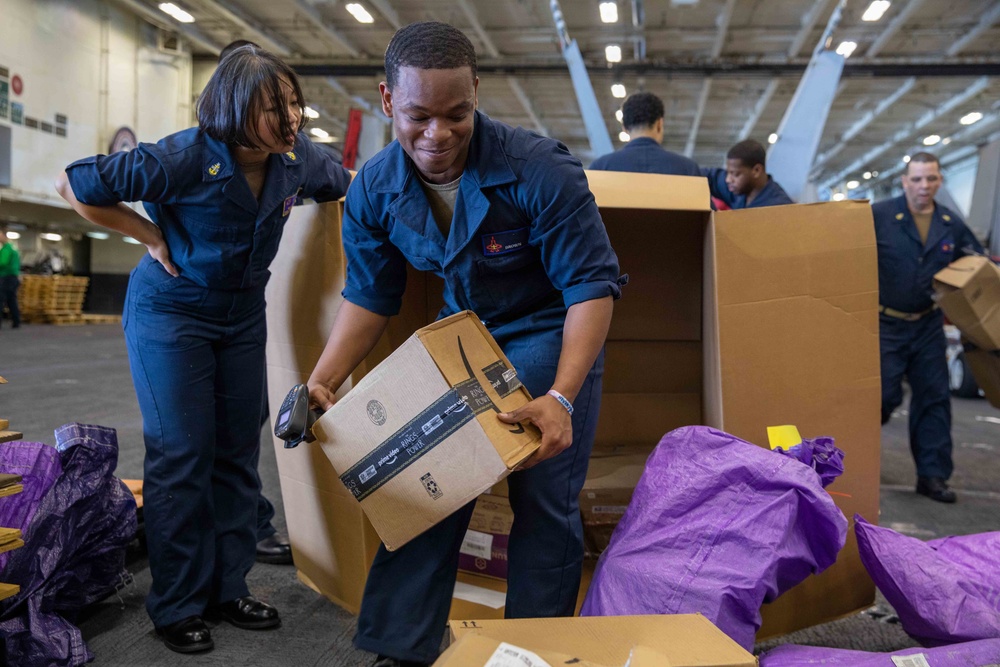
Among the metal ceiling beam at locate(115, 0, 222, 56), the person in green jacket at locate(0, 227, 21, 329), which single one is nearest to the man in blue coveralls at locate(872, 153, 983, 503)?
the metal ceiling beam at locate(115, 0, 222, 56)

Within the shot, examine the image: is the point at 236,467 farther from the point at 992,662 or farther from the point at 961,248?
the point at 961,248

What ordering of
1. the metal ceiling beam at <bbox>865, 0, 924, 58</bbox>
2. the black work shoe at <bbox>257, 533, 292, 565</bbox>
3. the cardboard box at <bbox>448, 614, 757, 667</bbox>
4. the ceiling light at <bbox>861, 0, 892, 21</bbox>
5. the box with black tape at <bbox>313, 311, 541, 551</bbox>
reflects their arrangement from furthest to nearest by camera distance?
1. the metal ceiling beam at <bbox>865, 0, 924, 58</bbox>
2. the ceiling light at <bbox>861, 0, 892, 21</bbox>
3. the black work shoe at <bbox>257, 533, 292, 565</bbox>
4. the box with black tape at <bbox>313, 311, 541, 551</bbox>
5. the cardboard box at <bbox>448, 614, 757, 667</bbox>

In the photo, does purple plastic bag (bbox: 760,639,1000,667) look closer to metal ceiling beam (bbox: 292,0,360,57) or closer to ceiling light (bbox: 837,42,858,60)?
metal ceiling beam (bbox: 292,0,360,57)

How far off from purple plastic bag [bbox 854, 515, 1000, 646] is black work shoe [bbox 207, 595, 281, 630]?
1256 mm

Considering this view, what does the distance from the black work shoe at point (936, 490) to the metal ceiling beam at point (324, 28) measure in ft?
29.8

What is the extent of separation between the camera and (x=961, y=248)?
3.15m

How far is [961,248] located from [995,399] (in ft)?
2.07

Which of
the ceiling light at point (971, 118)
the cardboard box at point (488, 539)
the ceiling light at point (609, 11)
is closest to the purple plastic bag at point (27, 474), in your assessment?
the cardboard box at point (488, 539)

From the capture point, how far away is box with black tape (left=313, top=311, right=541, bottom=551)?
A: 1117mm

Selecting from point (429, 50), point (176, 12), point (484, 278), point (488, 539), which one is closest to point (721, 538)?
point (484, 278)

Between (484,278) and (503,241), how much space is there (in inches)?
3.0

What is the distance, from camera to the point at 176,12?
34.3 ft

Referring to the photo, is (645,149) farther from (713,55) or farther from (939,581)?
(713,55)

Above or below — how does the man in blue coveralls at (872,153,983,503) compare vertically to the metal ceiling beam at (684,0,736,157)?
below
